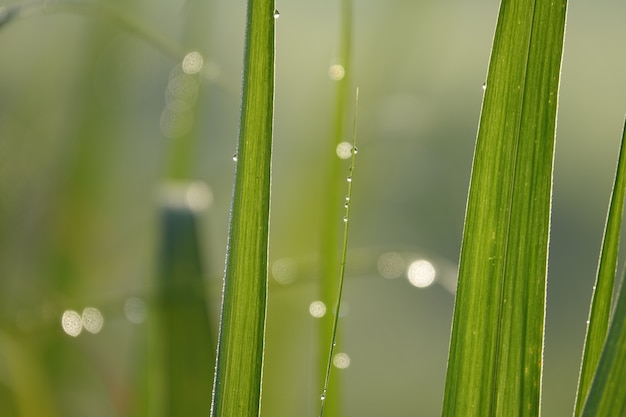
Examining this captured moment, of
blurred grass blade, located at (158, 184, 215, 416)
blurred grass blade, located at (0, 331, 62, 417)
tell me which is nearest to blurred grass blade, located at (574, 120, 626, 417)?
blurred grass blade, located at (158, 184, 215, 416)

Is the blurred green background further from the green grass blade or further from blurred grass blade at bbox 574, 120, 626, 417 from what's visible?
blurred grass blade at bbox 574, 120, 626, 417

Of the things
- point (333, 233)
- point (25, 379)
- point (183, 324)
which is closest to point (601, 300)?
point (333, 233)

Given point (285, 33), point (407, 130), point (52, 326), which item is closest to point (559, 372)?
point (407, 130)

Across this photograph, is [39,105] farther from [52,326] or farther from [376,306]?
[376,306]

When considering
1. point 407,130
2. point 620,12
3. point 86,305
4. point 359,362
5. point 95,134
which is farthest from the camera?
point 620,12

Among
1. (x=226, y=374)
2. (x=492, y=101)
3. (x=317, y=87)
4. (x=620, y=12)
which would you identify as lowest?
(x=226, y=374)

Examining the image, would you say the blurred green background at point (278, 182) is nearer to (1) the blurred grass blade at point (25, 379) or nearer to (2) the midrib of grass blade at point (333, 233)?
(1) the blurred grass blade at point (25, 379)
